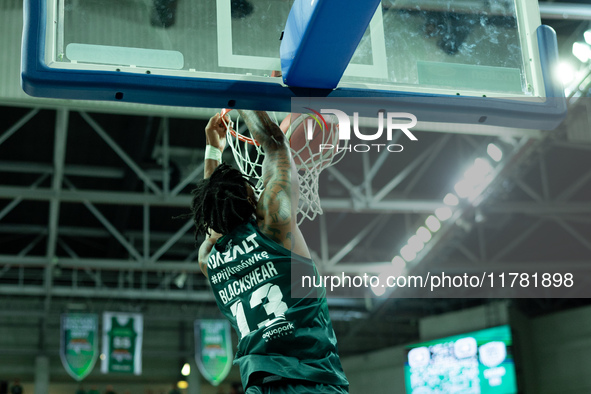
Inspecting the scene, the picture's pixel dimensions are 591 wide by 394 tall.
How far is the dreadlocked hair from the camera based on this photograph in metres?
3.11

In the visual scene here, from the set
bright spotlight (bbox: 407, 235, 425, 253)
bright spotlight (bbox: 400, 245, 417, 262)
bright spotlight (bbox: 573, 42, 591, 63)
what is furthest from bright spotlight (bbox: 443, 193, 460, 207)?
bright spotlight (bbox: 573, 42, 591, 63)

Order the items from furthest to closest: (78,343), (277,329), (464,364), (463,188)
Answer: (464,364)
(78,343)
(463,188)
(277,329)

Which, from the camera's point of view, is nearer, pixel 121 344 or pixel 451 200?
pixel 451 200

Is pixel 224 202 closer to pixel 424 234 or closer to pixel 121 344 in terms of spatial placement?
pixel 424 234

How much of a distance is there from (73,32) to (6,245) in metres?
15.2

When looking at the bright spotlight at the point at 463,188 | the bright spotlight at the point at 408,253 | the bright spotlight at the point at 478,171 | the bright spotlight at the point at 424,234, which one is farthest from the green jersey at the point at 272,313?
the bright spotlight at the point at 408,253

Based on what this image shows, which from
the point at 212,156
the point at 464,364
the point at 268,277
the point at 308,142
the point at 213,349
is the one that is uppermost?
the point at 213,349

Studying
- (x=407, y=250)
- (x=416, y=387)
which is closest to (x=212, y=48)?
(x=407, y=250)

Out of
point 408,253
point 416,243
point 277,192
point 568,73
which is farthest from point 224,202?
point 408,253

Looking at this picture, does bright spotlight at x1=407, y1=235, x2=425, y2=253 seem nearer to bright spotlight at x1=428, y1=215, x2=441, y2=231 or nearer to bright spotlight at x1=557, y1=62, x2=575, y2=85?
bright spotlight at x1=428, y1=215, x2=441, y2=231

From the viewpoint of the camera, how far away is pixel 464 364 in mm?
15945

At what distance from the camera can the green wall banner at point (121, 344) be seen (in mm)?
15336

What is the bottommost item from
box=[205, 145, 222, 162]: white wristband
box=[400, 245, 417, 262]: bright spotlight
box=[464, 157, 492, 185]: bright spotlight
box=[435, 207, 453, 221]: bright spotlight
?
box=[205, 145, 222, 162]: white wristband

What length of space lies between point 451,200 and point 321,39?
9469 mm
